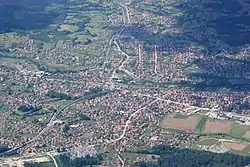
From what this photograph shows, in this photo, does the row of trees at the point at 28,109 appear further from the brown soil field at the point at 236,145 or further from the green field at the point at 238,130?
the brown soil field at the point at 236,145

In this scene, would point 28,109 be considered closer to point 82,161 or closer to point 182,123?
point 82,161

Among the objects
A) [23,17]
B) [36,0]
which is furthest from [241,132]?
[36,0]

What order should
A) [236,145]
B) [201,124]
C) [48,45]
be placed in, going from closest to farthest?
[236,145] < [201,124] < [48,45]

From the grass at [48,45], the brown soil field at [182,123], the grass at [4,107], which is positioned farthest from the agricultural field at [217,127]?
the grass at [48,45]

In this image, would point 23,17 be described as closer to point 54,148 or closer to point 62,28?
point 62,28

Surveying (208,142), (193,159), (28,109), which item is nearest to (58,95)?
(28,109)

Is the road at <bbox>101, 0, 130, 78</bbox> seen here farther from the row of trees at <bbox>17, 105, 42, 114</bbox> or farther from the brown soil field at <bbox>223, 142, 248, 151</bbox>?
the brown soil field at <bbox>223, 142, 248, 151</bbox>

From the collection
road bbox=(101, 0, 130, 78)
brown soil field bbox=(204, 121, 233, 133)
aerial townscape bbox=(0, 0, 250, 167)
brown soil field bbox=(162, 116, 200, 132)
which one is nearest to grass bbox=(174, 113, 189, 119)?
aerial townscape bbox=(0, 0, 250, 167)
